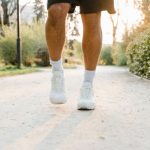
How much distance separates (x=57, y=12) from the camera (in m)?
3.89

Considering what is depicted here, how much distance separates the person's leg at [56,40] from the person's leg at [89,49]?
18cm

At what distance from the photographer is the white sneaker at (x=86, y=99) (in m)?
4.04

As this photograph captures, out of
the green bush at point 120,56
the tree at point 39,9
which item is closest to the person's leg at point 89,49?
the green bush at point 120,56

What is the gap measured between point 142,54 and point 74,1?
618cm

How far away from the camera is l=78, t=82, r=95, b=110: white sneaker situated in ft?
13.3

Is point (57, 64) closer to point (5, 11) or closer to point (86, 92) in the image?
point (86, 92)

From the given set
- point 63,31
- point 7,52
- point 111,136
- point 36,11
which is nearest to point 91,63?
point 63,31

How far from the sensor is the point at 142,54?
9977mm

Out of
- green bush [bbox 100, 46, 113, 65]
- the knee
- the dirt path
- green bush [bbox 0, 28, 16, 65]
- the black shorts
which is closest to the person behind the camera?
the dirt path

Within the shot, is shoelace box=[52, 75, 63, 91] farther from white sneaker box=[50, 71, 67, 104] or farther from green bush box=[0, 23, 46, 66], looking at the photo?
green bush box=[0, 23, 46, 66]

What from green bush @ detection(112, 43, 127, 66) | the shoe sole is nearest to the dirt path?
the shoe sole

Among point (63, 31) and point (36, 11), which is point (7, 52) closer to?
point (63, 31)

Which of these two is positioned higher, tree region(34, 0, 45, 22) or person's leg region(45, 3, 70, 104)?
person's leg region(45, 3, 70, 104)

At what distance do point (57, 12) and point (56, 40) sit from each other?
255mm
